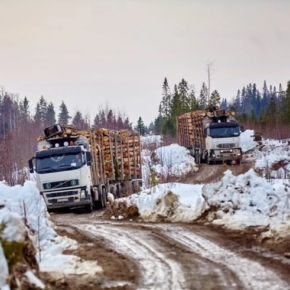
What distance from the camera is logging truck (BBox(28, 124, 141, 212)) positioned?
21094 mm

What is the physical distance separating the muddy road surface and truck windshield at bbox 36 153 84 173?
25.8 ft

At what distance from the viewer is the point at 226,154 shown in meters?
38.2

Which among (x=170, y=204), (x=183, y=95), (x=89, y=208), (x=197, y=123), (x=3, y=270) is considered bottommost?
(x=89, y=208)

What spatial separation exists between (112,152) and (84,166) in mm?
5576

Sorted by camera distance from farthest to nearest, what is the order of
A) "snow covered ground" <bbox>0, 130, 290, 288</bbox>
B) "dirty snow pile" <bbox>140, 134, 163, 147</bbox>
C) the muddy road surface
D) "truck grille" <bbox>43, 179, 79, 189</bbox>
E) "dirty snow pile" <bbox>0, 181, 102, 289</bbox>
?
"dirty snow pile" <bbox>140, 134, 163, 147</bbox>, "truck grille" <bbox>43, 179, 79, 189</bbox>, "snow covered ground" <bbox>0, 130, 290, 288</bbox>, the muddy road surface, "dirty snow pile" <bbox>0, 181, 102, 289</bbox>

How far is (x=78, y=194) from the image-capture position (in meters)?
21.2

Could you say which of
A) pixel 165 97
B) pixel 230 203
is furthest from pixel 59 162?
pixel 165 97

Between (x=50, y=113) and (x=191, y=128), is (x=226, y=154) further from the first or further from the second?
(x=50, y=113)

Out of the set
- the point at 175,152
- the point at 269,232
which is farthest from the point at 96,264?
the point at 175,152

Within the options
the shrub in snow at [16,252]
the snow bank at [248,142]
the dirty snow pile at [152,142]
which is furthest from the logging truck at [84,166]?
the dirty snow pile at [152,142]

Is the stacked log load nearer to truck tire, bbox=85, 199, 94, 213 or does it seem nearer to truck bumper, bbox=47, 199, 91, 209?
truck tire, bbox=85, 199, 94, 213

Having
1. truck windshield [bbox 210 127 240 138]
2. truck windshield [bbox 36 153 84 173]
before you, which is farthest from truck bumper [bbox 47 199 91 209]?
truck windshield [bbox 210 127 240 138]

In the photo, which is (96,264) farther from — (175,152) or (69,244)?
(175,152)

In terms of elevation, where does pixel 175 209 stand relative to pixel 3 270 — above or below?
below
